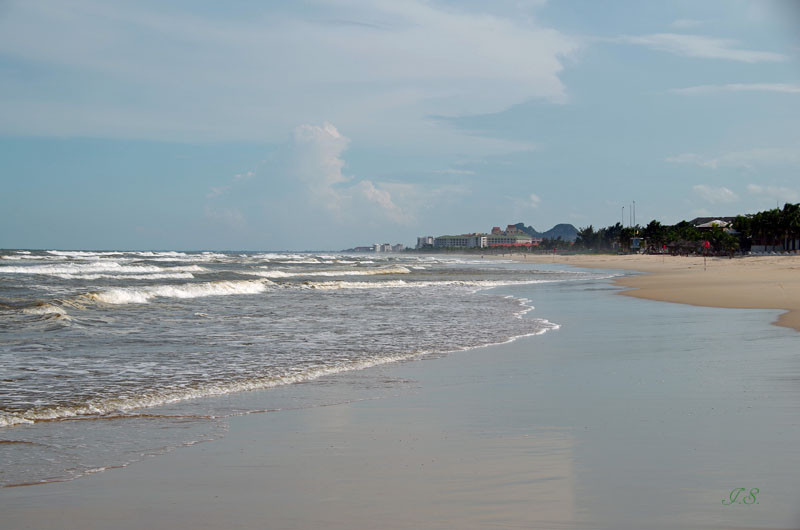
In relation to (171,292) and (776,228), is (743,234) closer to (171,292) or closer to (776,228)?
(776,228)

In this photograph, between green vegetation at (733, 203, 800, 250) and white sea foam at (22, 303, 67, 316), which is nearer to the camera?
white sea foam at (22, 303, 67, 316)

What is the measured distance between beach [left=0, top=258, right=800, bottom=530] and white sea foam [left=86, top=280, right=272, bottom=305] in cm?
1658

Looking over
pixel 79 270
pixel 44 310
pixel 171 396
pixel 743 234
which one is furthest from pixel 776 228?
pixel 171 396

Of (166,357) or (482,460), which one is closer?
(482,460)

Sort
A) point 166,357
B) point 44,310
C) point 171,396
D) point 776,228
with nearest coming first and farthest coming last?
point 171,396
point 166,357
point 44,310
point 776,228

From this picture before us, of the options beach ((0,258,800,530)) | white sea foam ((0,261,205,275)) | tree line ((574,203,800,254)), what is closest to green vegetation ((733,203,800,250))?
tree line ((574,203,800,254))

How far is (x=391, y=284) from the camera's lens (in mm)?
35875

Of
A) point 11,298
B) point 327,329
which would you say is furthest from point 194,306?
point 327,329

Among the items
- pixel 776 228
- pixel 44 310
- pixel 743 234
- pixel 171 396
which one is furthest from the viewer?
pixel 743 234

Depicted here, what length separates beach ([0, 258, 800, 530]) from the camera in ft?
12.4

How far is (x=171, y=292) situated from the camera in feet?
86.0

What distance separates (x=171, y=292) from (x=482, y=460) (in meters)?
23.6

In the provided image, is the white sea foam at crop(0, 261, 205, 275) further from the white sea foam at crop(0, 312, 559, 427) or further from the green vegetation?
the green vegetation

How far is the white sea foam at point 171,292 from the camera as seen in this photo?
22.5 metres
